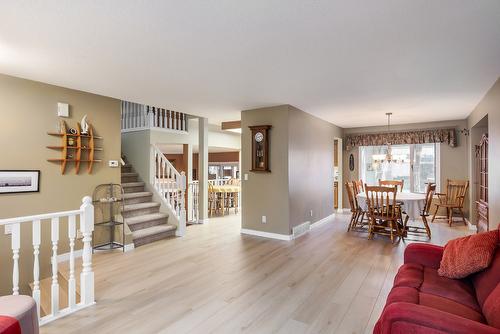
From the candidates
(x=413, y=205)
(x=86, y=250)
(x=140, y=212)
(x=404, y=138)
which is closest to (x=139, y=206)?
(x=140, y=212)

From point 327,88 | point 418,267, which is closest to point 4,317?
point 418,267

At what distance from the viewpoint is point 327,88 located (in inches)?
154

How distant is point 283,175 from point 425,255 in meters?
2.77

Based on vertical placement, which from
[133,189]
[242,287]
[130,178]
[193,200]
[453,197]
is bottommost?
[242,287]

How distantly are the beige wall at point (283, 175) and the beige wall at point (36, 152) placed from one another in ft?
8.51

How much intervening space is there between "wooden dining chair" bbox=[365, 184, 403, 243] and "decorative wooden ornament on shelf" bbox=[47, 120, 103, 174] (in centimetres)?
445

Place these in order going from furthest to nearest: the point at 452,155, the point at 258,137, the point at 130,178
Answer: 1. the point at 452,155
2. the point at 130,178
3. the point at 258,137

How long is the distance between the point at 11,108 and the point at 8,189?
39.2 inches

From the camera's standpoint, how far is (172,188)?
19.0 feet

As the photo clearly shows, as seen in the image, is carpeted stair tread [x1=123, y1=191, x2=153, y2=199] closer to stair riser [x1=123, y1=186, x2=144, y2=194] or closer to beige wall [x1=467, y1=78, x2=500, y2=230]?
stair riser [x1=123, y1=186, x2=144, y2=194]

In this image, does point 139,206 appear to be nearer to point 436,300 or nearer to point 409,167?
point 436,300

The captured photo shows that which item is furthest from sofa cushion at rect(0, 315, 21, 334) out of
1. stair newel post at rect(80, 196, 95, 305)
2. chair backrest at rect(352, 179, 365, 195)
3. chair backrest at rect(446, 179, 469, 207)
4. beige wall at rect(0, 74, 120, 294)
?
chair backrest at rect(446, 179, 469, 207)

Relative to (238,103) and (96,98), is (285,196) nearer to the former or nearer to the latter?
(238,103)

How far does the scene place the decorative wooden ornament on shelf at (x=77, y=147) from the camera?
12.7 ft
